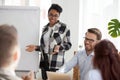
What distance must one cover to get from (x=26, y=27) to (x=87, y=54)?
101cm

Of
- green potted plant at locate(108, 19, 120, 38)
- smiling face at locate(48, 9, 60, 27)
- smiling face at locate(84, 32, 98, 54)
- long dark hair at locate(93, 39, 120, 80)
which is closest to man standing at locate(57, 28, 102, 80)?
smiling face at locate(84, 32, 98, 54)

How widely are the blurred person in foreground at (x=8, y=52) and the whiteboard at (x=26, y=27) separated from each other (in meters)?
2.47

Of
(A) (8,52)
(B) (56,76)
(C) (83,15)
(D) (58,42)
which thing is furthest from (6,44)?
(C) (83,15)

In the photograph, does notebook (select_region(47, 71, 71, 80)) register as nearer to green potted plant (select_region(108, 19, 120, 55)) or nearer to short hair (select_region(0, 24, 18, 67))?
green potted plant (select_region(108, 19, 120, 55))

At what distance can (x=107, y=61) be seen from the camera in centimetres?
213

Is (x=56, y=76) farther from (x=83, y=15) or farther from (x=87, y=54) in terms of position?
(x=83, y=15)

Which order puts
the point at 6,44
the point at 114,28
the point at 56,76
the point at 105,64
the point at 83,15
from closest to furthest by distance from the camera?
the point at 6,44 → the point at 105,64 → the point at 56,76 → the point at 114,28 → the point at 83,15

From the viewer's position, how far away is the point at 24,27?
3.68 metres

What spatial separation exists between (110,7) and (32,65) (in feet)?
6.11

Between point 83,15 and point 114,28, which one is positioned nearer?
point 114,28

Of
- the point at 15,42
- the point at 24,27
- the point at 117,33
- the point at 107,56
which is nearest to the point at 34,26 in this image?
the point at 24,27

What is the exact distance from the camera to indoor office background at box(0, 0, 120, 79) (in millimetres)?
4594

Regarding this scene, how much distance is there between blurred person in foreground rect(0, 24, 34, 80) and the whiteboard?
2.47 meters

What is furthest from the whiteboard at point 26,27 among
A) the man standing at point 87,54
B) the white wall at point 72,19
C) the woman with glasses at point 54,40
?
the white wall at point 72,19
